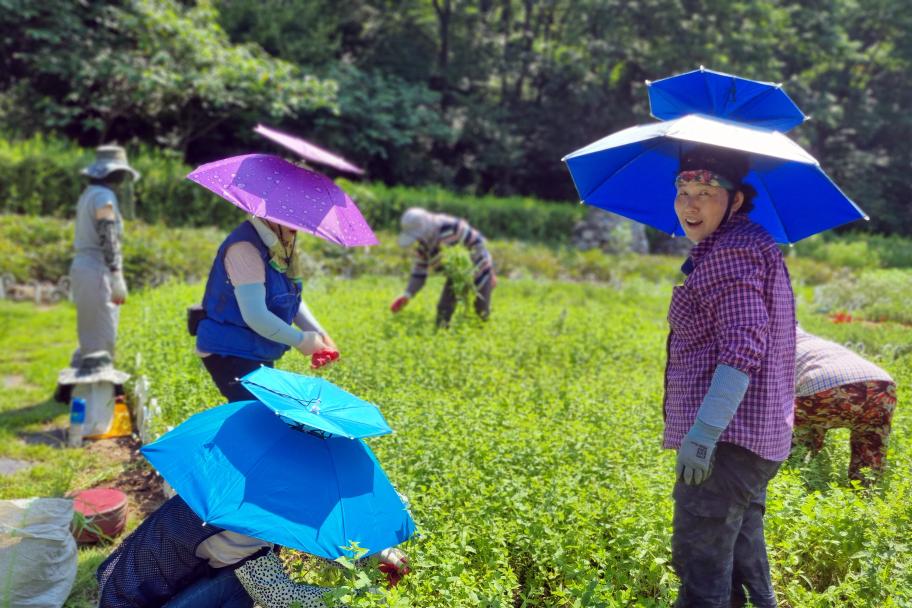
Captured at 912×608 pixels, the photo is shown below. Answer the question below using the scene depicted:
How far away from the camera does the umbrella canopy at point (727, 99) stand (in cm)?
258

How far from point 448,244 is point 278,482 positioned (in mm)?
5326

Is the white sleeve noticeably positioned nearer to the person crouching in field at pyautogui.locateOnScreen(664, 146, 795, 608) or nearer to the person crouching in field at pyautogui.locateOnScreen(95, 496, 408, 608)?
the person crouching in field at pyautogui.locateOnScreen(95, 496, 408, 608)

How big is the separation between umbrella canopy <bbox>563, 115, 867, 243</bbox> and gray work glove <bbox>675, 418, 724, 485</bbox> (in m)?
0.90

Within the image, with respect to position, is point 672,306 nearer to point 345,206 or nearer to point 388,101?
point 345,206

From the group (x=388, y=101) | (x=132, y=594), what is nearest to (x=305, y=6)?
(x=388, y=101)

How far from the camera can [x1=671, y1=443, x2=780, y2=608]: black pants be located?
2.57 meters

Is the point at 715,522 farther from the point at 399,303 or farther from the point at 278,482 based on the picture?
the point at 399,303

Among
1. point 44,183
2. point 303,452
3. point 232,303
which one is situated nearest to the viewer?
point 303,452

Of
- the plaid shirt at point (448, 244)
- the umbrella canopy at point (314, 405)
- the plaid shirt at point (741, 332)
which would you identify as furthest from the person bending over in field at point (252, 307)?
the plaid shirt at point (448, 244)

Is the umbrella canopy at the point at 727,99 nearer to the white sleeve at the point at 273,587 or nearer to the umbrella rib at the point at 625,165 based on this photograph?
the umbrella rib at the point at 625,165

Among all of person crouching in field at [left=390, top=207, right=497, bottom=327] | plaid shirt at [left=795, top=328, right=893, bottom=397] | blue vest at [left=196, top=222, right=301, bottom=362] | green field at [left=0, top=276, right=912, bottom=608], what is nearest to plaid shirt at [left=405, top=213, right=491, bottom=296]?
person crouching in field at [left=390, top=207, right=497, bottom=327]

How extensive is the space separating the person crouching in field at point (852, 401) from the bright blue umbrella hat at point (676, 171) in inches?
55.3

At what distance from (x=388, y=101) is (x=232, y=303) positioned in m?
17.7

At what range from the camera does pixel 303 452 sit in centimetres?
256
